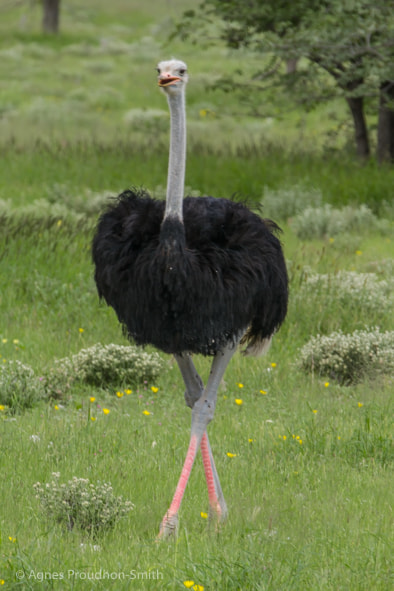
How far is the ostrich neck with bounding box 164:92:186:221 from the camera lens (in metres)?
4.41

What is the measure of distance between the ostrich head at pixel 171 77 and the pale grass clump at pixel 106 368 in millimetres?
3372

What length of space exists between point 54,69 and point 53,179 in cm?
2517

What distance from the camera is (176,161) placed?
4.44 m

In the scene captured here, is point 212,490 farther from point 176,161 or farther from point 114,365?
point 114,365

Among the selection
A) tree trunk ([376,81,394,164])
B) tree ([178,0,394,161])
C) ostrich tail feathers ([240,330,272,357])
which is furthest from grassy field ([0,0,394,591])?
tree ([178,0,394,161])

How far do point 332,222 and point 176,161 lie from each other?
8.60 metres

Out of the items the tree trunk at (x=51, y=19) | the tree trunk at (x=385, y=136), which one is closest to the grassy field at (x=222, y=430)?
the tree trunk at (x=385, y=136)

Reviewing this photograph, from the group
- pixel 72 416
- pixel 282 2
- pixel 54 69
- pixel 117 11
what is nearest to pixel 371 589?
pixel 72 416

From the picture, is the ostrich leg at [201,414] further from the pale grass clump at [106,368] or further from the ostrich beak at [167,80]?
the pale grass clump at [106,368]

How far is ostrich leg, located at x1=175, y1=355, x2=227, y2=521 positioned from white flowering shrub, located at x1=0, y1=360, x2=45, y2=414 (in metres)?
2.16

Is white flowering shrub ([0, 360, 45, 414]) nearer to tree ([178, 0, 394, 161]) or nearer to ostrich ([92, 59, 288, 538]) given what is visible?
ostrich ([92, 59, 288, 538])

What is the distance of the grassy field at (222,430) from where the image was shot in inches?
161

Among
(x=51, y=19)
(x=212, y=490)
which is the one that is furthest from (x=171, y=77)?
(x=51, y=19)

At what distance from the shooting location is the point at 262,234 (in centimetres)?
493
